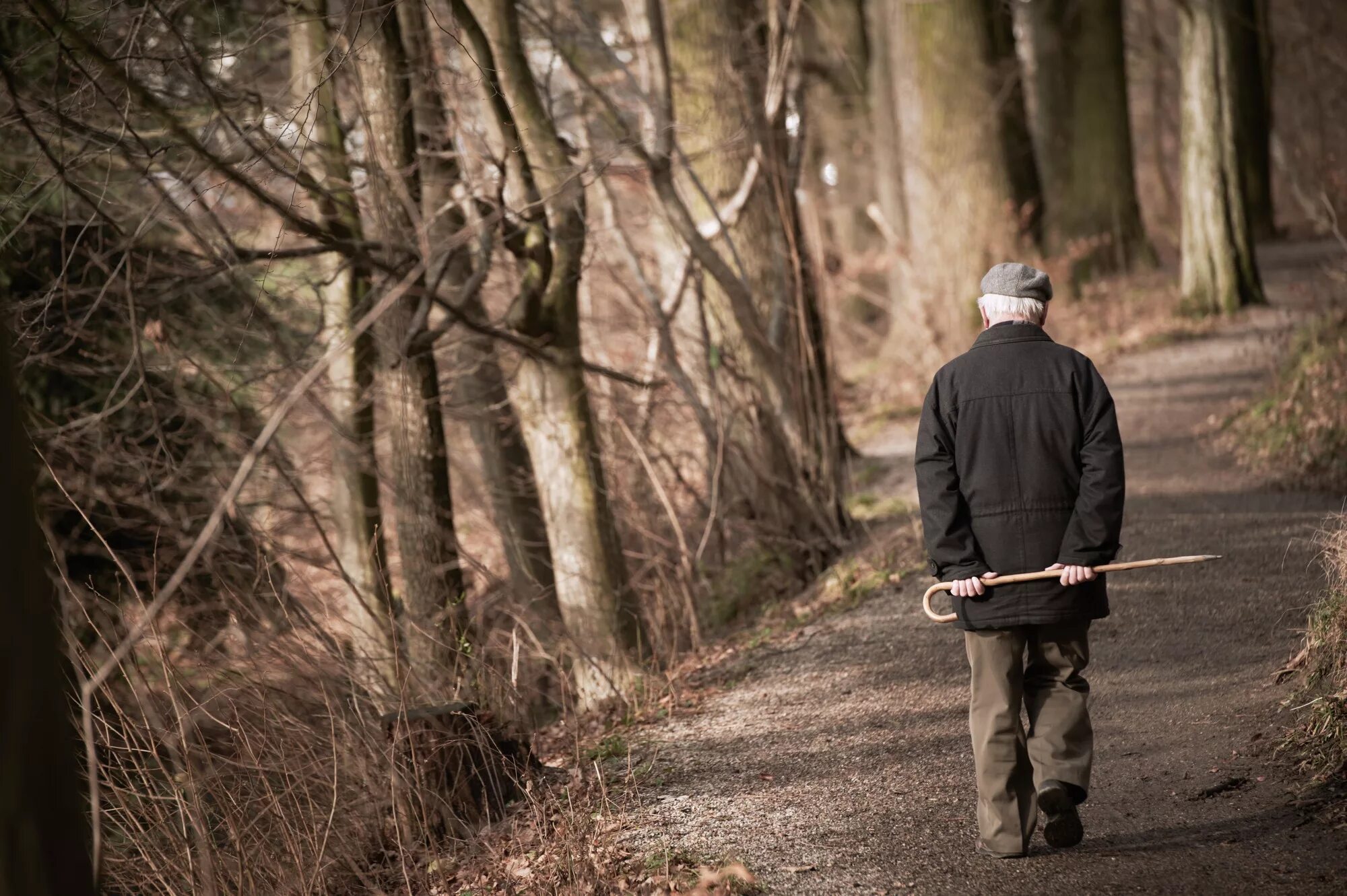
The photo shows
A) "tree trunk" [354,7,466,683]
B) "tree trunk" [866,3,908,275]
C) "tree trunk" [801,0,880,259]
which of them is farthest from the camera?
"tree trunk" [801,0,880,259]

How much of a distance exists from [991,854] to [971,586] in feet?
3.16

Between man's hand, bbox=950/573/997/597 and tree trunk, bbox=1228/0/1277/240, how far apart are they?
41.7ft

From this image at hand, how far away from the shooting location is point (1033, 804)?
4148 millimetres

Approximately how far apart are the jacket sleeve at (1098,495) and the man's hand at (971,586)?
0.24 m

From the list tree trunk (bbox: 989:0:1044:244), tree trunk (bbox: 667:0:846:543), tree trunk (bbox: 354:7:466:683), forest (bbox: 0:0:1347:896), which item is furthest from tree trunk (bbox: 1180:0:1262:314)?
tree trunk (bbox: 354:7:466:683)

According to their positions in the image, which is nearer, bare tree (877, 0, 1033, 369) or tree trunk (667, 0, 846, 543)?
tree trunk (667, 0, 846, 543)

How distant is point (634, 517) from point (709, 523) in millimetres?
1050

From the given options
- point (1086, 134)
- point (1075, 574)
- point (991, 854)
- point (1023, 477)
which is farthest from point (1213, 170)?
point (991, 854)

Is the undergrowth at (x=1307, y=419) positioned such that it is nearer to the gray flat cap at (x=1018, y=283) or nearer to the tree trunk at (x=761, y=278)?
the tree trunk at (x=761, y=278)

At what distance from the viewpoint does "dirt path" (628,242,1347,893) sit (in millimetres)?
4094

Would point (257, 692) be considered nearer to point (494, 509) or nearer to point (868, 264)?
point (494, 509)

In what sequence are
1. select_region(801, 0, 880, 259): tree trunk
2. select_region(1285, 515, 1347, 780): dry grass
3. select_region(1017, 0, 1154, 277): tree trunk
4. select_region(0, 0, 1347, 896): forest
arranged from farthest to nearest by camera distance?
1. select_region(801, 0, 880, 259): tree trunk
2. select_region(1017, 0, 1154, 277): tree trunk
3. select_region(0, 0, 1347, 896): forest
4. select_region(1285, 515, 1347, 780): dry grass

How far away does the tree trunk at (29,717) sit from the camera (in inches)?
98.3

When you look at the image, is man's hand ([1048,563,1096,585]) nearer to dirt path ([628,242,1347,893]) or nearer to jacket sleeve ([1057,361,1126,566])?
jacket sleeve ([1057,361,1126,566])
